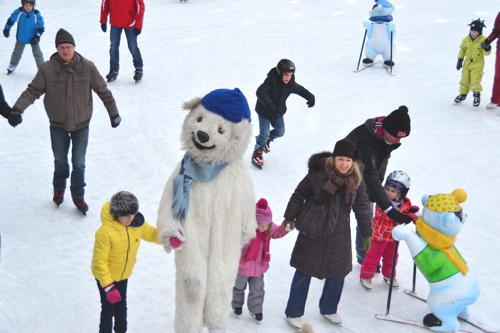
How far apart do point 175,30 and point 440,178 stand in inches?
254

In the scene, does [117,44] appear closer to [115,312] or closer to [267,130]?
[267,130]

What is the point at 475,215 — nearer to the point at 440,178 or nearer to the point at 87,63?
the point at 440,178

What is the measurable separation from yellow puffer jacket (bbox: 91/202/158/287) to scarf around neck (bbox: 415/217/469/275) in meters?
1.81

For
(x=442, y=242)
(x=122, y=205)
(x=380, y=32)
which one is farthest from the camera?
(x=380, y=32)

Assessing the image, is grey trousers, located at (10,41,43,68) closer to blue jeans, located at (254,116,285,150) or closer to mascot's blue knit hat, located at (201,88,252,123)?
blue jeans, located at (254,116,285,150)

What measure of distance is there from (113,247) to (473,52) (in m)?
6.06

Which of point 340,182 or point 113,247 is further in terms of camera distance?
point 340,182

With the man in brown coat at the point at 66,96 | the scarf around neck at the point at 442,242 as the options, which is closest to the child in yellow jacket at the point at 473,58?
the scarf around neck at the point at 442,242

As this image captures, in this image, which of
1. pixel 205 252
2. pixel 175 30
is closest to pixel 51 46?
pixel 175 30

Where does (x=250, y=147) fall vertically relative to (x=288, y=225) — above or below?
below

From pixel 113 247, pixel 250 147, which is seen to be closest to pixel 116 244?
pixel 113 247

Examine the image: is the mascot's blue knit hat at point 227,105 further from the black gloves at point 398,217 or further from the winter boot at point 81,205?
the winter boot at point 81,205

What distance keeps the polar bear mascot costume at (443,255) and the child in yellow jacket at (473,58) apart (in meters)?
4.47

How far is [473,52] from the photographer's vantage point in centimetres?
802
